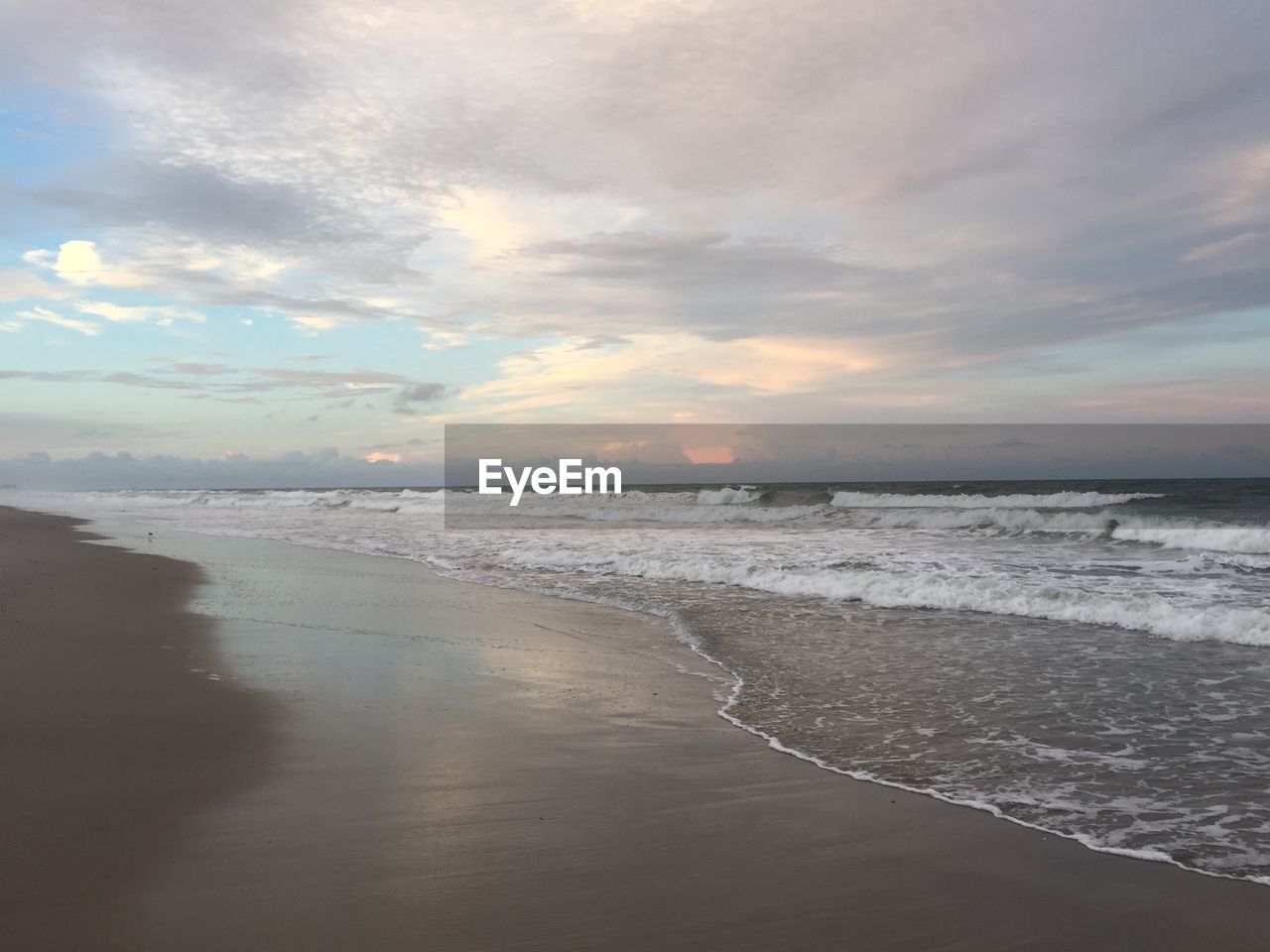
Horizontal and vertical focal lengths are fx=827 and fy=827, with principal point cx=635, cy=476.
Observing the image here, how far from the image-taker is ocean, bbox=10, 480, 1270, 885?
504 cm

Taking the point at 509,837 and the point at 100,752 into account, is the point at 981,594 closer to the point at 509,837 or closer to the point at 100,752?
the point at 509,837

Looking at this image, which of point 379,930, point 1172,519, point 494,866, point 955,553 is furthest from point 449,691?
point 1172,519

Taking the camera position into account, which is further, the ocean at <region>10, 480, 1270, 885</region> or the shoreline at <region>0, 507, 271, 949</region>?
the ocean at <region>10, 480, 1270, 885</region>

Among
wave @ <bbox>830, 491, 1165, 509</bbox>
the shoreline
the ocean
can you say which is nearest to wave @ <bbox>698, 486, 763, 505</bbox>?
wave @ <bbox>830, 491, 1165, 509</bbox>

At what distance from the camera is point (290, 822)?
4332mm

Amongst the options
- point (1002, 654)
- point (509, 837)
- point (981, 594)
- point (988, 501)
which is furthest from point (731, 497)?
point (509, 837)

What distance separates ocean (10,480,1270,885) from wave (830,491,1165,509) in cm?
1210

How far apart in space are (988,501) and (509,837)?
39048mm

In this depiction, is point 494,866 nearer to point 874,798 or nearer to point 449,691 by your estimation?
point 874,798

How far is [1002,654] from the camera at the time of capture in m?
9.07

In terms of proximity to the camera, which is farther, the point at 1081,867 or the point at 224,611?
the point at 224,611

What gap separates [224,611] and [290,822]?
26.2 ft

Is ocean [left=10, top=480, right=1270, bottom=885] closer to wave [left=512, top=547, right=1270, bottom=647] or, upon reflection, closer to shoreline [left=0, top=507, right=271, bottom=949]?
wave [left=512, top=547, right=1270, bottom=647]

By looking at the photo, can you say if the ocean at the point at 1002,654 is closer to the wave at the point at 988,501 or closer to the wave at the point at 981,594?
the wave at the point at 981,594
